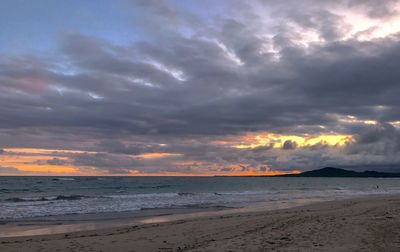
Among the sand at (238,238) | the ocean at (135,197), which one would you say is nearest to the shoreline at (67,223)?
the sand at (238,238)

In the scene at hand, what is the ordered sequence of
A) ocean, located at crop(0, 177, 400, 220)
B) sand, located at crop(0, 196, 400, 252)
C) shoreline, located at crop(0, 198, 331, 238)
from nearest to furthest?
sand, located at crop(0, 196, 400, 252)
shoreline, located at crop(0, 198, 331, 238)
ocean, located at crop(0, 177, 400, 220)

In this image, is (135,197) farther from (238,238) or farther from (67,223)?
(238,238)

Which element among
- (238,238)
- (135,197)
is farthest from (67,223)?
(135,197)

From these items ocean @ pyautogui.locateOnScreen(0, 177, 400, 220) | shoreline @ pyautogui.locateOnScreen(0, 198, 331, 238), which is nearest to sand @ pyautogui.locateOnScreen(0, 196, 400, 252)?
shoreline @ pyautogui.locateOnScreen(0, 198, 331, 238)

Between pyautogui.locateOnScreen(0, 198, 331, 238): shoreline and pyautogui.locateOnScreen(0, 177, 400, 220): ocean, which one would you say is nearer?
pyautogui.locateOnScreen(0, 198, 331, 238): shoreline

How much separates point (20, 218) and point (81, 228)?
633 cm

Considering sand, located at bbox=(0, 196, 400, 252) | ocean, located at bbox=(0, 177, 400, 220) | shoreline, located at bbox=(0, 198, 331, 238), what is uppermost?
sand, located at bbox=(0, 196, 400, 252)

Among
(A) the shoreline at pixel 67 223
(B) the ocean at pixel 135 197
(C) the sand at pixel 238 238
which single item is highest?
(C) the sand at pixel 238 238

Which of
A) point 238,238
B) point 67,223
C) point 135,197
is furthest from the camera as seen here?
point 135,197

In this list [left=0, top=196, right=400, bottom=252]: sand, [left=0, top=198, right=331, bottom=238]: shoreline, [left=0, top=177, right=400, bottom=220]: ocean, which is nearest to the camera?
[left=0, top=196, right=400, bottom=252]: sand

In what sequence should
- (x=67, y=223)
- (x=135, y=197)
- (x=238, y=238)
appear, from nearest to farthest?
1. (x=238, y=238)
2. (x=67, y=223)
3. (x=135, y=197)

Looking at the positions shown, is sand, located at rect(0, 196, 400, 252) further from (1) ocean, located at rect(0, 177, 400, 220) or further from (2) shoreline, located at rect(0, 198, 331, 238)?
(1) ocean, located at rect(0, 177, 400, 220)

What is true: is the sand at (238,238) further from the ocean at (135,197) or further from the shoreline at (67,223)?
the ocean at (135,197)

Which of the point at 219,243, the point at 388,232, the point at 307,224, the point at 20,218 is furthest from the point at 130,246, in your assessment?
the point at 20,218
